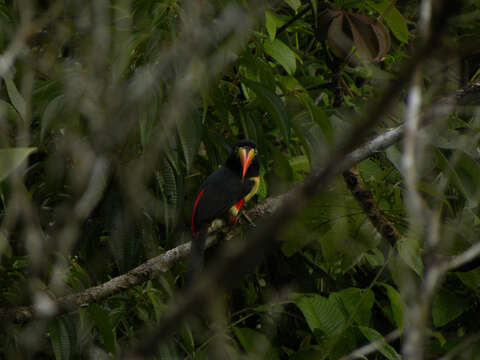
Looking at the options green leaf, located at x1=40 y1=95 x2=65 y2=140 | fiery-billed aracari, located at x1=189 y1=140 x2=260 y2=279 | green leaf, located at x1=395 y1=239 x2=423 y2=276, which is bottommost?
fiery-billed aracari, located at x1=189 y1=140 x2=260 y2=279

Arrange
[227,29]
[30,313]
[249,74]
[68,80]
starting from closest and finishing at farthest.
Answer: [227,29], [68,80], [30,313], [249,74]

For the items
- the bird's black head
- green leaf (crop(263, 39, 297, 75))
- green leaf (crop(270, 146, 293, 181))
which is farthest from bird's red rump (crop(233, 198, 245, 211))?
green leaf (crop(263, 39, 297, 75))

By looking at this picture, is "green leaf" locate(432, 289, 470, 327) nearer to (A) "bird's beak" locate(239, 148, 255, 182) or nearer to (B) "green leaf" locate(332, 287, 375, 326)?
(B) "green leaf" locate(332, 287, 375, 326)

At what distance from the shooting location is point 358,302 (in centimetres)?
238

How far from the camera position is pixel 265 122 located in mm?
3486

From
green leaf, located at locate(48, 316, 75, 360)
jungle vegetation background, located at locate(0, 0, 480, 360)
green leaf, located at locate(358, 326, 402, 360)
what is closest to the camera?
jungle vegetation background, located at locate(0, 0, 480, 360)

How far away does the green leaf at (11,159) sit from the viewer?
2.85 ft

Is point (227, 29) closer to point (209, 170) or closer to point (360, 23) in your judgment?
point (360, 23)

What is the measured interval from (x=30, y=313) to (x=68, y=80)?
0.97m

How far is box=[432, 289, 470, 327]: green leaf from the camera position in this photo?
273 centimetres

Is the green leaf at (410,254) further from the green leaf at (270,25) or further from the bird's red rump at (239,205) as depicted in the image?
the bird's red rump at (239,205)

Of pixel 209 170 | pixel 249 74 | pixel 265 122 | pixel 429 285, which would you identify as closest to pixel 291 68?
pixel 249 74

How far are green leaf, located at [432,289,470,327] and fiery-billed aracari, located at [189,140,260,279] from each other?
1.13 m

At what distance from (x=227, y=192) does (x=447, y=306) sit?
1.35 meters
